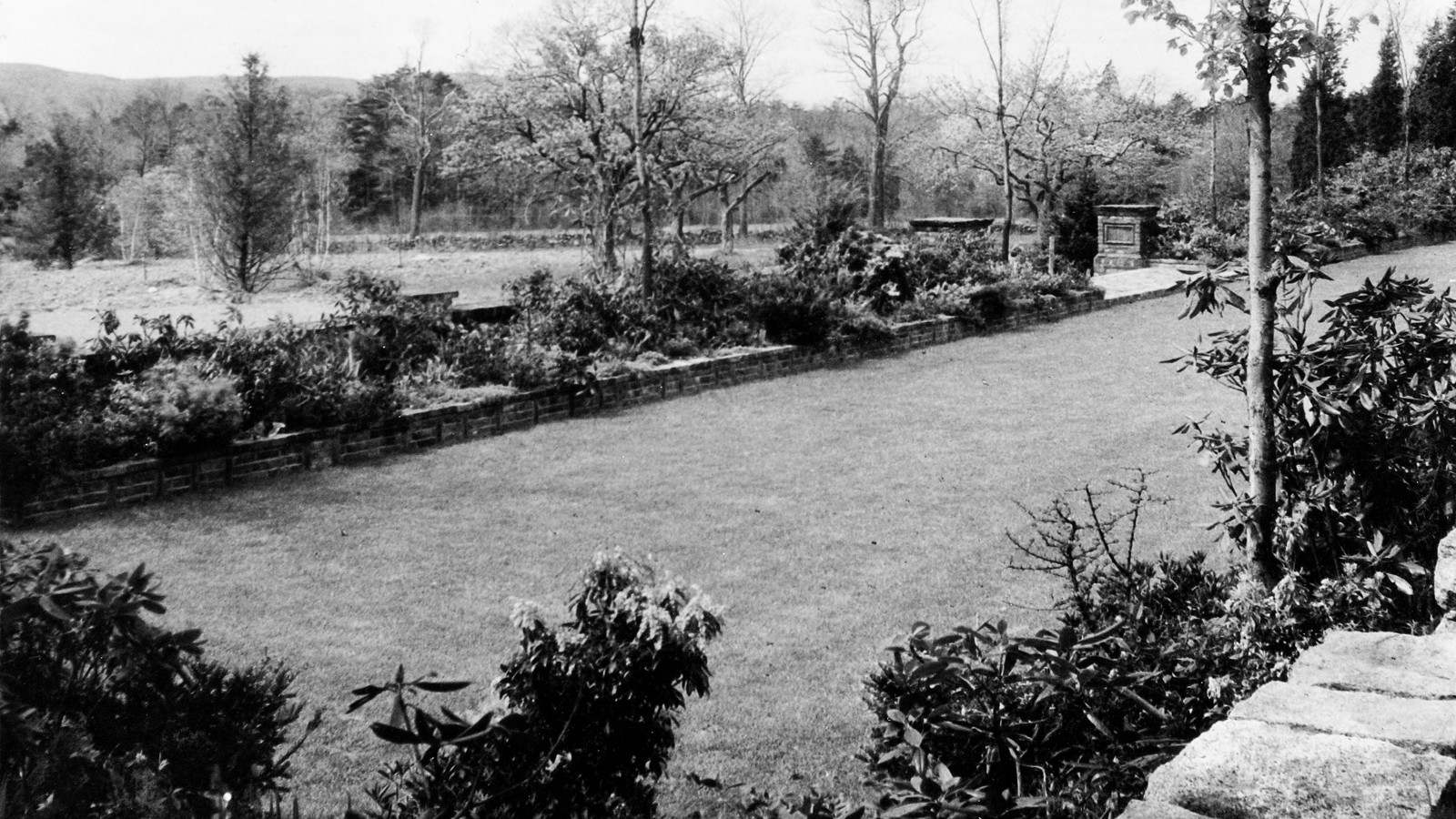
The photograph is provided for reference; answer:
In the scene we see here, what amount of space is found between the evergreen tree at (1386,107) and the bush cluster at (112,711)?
107 ft

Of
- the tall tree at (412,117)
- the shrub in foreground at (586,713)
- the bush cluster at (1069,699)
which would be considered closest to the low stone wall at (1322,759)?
the bush cluster at (1069,699)

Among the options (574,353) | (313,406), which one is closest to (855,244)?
(574,353)

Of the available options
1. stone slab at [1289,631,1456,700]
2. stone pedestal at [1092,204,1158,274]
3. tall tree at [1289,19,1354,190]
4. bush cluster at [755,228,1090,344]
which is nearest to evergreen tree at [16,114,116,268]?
bush cluster at [755,228,1090,344]

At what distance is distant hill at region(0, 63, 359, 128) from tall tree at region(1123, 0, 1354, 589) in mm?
3423

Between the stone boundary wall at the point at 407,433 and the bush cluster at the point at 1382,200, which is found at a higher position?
the bush cluster at the point at 1382,200

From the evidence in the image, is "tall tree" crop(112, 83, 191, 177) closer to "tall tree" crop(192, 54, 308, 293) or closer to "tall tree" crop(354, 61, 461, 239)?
"tall tree" crop(354, 61, 461, 239)

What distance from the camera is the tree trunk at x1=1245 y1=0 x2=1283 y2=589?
3.62 metres

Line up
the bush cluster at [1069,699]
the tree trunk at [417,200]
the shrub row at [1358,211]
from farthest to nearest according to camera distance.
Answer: the tree trunk at [417,200]
the shrub row at [1358,211]
the bush cluster at [1069,699]

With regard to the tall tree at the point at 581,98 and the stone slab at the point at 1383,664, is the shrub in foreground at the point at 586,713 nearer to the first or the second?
the stone slab at the point at 1383,664

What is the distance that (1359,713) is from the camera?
7.46ft

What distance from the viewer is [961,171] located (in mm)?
30359

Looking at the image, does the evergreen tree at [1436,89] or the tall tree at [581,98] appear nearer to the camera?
the tall tree at [581,98]

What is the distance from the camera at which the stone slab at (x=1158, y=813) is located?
1.91 meters

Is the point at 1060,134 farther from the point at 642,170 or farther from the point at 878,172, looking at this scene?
the point at 642,170
